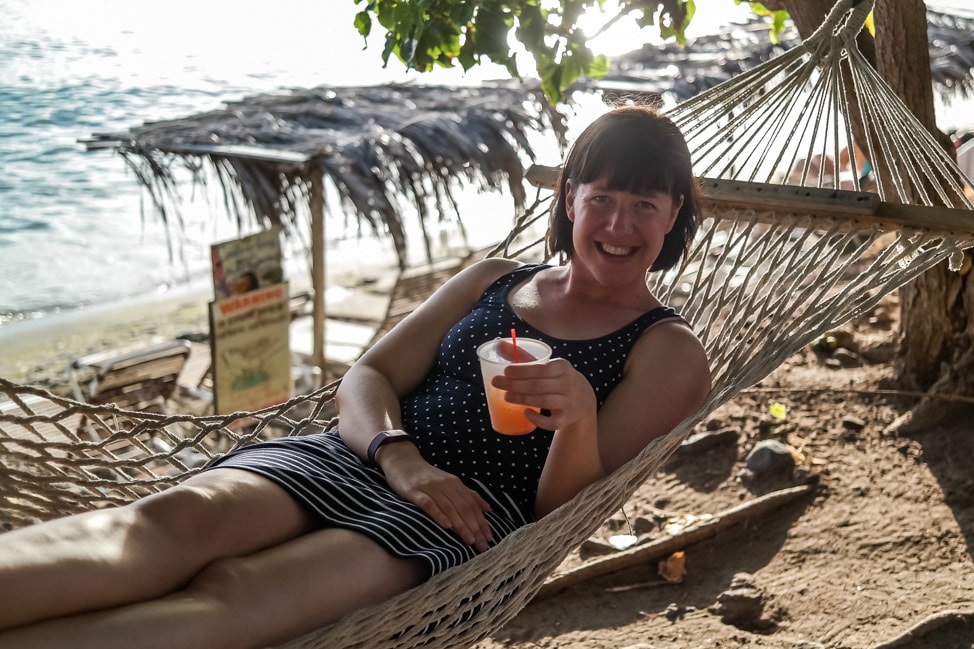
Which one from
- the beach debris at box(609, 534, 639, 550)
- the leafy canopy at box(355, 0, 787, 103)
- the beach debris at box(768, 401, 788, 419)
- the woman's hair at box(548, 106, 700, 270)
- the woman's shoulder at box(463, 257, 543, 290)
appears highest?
the leafy canopy at box(355, 0, 787, 103)

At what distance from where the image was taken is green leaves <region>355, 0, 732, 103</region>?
8.21ft

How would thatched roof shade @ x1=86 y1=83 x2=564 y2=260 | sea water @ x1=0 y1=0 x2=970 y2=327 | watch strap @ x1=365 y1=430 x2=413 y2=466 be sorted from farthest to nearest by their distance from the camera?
sea water @ x1=0 y1=0 x2=970 y2=327 → thatched roof shade @ x1=86 y1=83 x2=564 y2=260 → watch strap @ x1=365 y1=430 x2=413 y2=466

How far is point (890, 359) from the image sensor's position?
3.72 meters

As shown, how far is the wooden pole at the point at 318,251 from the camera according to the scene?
5.00 meters

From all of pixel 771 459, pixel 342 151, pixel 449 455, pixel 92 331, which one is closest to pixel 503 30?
pixel 449 455

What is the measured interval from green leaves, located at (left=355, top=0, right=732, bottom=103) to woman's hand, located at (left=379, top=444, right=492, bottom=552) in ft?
3.86

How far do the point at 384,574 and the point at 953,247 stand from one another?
1407 millimetres

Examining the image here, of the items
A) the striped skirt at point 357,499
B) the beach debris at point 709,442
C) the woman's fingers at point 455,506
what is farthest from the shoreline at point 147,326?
the woman's fingers at point 455,506

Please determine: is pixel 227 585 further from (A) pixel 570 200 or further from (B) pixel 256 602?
(A) pixel 570 200

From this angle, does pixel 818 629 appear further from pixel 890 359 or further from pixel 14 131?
pixel 14 131

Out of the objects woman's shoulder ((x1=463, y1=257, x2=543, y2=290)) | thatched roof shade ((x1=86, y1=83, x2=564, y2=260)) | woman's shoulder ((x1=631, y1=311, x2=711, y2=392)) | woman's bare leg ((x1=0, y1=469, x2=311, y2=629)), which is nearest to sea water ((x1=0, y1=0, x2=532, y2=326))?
thatched roof shade ((x1=86, y1=83, x2=564, y2=260))

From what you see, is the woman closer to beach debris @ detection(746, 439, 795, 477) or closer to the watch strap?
the watch strap

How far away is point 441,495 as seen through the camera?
165 centimetres

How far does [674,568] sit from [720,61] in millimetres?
5175
